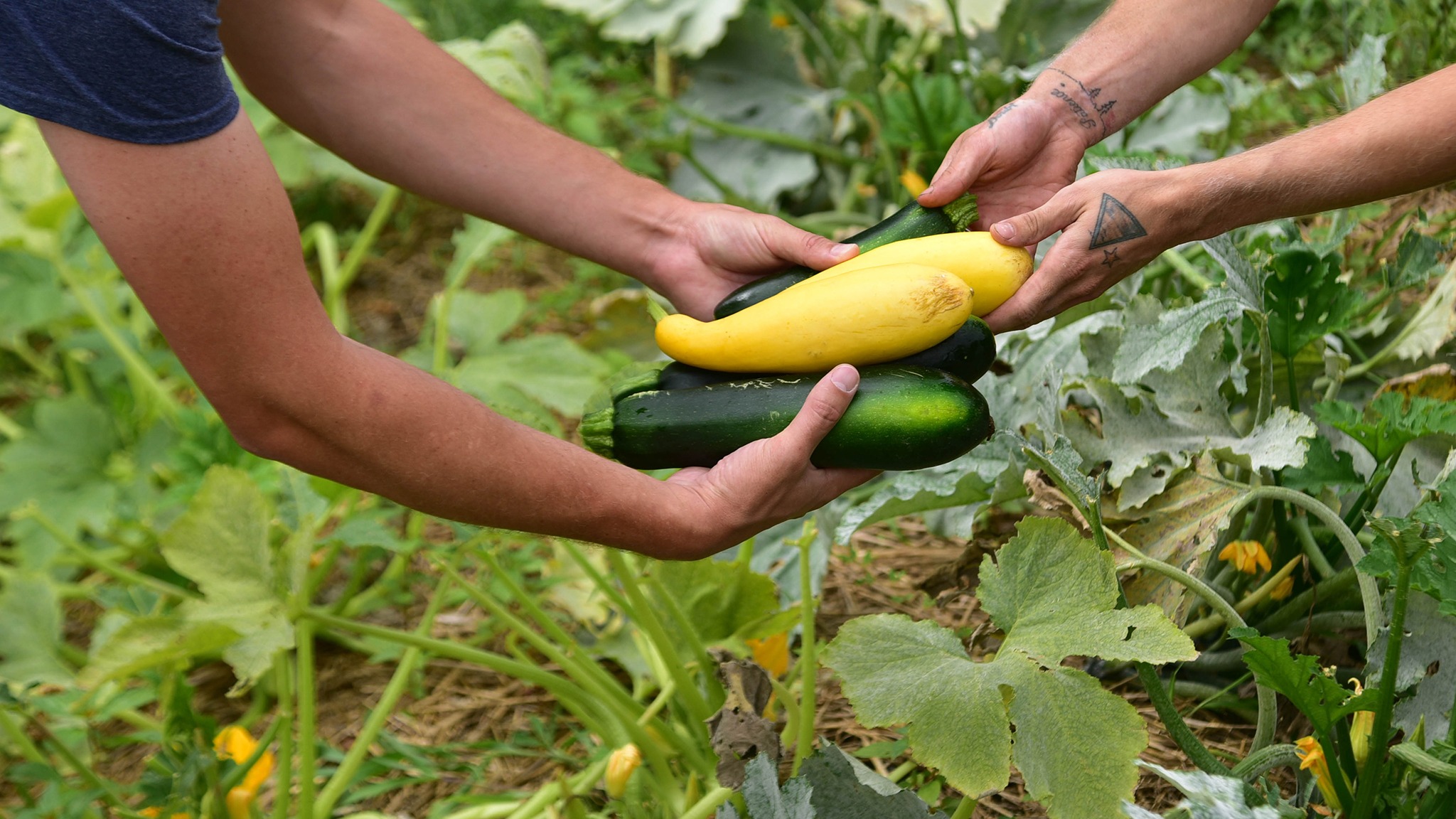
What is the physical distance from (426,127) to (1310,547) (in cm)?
137

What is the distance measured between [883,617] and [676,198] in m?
0.75

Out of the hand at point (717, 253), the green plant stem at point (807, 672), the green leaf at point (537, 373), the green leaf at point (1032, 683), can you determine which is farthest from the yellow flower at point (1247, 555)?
the green leaf at point (537, 373)

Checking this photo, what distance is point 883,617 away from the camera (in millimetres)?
1281

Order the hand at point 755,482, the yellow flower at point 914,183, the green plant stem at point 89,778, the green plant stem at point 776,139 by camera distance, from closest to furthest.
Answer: the hand at point 755,482 → the green plant stem at point 89,778 → the yellow flower at point 914,183 → the green plant stem at point 776,139

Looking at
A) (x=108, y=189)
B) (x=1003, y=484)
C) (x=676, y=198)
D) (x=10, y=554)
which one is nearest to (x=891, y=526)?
(x=1003, y=484)

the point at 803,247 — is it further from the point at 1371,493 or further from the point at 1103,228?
the point at 1371,493

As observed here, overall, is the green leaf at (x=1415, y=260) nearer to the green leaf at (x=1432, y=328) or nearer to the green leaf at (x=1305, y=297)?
the green leaf at (x=1432, y=328)

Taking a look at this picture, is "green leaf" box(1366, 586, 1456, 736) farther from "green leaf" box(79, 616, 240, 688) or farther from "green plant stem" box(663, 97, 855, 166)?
"green plant stem" box(663, 97, 855, 166)

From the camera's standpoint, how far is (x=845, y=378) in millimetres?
1352

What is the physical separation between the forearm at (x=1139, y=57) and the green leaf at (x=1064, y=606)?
0.73 meters

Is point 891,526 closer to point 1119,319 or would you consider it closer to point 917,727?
point 1119,319

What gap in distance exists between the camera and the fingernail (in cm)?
135

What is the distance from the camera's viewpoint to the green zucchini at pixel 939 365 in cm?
147

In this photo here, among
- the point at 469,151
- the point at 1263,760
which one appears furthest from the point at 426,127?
the point at 1263,760
